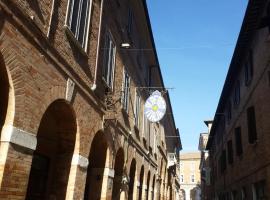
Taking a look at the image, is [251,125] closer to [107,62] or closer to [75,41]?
[107,62]

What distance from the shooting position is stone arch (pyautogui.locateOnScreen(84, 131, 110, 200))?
1088 centimetres

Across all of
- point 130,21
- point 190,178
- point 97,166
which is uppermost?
point 190,178

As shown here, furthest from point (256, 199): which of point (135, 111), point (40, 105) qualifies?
point (40, 105)

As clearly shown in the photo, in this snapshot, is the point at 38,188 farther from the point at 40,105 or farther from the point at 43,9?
the point at 43,9

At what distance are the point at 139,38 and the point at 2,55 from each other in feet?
40.5

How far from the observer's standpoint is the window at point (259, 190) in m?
12.7

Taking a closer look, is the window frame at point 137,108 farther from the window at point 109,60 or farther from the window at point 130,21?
the window at point 109,60

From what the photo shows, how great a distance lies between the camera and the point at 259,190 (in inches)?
530

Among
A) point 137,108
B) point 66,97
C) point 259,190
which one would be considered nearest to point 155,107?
point 137,108

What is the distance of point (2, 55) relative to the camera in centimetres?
550

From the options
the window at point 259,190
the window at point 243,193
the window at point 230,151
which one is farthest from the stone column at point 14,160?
the window at point 230,151

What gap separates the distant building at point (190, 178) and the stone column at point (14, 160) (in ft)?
238

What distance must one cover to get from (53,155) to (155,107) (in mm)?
5737

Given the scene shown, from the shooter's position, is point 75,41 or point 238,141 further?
point 238,141
